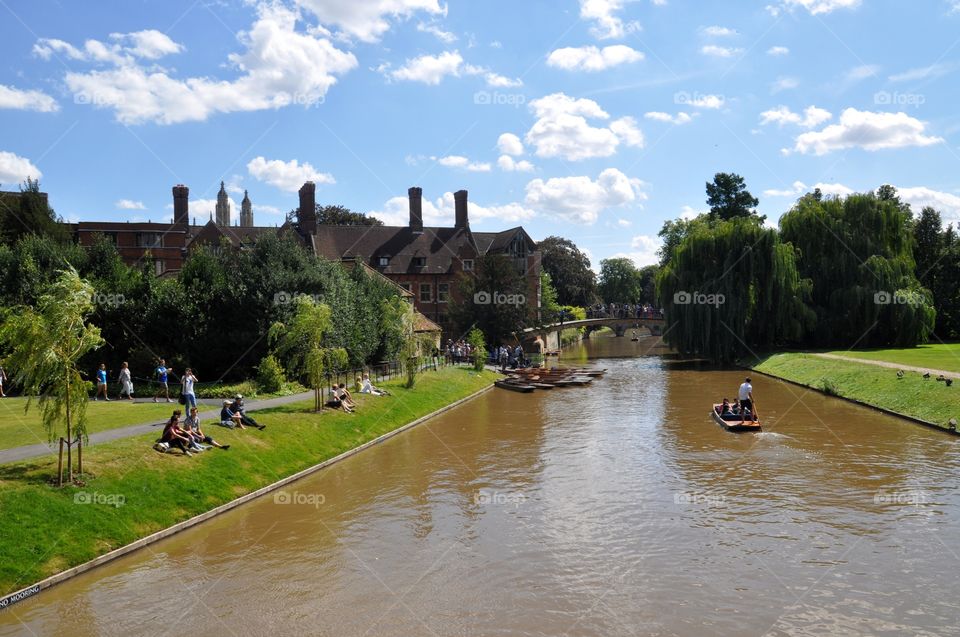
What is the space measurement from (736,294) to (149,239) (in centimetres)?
5743

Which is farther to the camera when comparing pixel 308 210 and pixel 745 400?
pixel 308 210

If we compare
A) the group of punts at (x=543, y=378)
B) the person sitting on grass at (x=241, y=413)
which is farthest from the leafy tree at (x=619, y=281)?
the person sitting on grass at (x=241, y=413)

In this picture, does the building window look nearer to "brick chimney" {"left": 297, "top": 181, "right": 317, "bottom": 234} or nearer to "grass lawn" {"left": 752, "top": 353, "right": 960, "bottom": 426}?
"brick chimney" {"left": 297, "top": 181, "right": 317, "bottom": 234}

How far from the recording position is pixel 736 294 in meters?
54.8

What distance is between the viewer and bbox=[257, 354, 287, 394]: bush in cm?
3375

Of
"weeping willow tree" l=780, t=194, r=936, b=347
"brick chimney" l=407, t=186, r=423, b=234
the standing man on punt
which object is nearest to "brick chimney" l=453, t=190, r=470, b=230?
"brick chimney" l=407, t=186, r=423, b=234

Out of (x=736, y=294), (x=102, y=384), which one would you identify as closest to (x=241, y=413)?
(x=102, y=384)

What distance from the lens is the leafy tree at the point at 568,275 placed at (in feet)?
370

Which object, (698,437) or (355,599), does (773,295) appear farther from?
(355,599)

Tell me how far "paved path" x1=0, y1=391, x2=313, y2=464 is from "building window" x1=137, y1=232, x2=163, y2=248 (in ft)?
163

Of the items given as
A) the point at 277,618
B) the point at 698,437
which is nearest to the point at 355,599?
the point at 277,618

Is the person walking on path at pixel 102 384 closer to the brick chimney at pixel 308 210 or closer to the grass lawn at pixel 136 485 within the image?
the grass lawn at pixel 136 485

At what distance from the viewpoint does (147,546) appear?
53.3 feet

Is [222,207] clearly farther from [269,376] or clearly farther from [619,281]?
[269,376]
